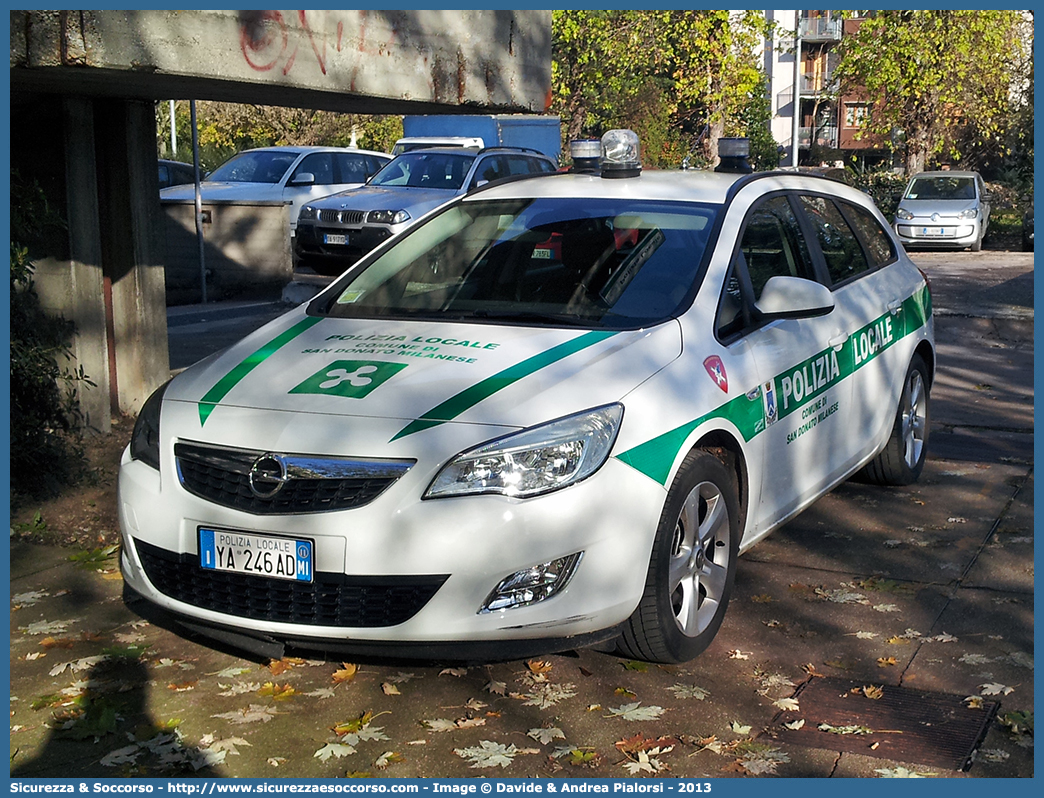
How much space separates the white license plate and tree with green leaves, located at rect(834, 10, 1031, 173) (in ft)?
99.3

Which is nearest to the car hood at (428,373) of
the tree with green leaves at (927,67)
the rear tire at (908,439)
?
the rear tire at (908,439)

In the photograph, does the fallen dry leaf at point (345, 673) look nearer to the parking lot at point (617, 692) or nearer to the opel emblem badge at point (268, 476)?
the parking lot at point (617, 692)

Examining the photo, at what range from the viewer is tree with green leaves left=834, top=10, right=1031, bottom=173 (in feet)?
102

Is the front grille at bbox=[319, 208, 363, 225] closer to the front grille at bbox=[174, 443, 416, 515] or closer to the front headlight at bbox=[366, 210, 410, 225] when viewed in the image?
the front headlight at bbox=[366, 210, 410, 225]

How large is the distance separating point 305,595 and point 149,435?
956 millimetres

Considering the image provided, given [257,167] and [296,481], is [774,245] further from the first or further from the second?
[257,167]

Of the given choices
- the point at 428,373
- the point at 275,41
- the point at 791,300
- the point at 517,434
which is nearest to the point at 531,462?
the point at 517,434

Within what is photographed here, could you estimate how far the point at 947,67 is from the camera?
31328 mm

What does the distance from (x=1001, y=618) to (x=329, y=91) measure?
430 cm

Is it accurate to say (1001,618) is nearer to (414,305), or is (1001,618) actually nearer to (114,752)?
(414,305)

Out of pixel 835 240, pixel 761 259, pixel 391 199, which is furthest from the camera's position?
pixel 391 199

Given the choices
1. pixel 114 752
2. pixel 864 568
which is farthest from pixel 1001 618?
pixel 114 752

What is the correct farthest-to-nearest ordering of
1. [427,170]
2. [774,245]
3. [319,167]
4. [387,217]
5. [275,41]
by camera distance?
[319,167] → [427,170] → [387,217] → [275,41] → [774,245]

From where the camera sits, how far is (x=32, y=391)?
6.64 m
